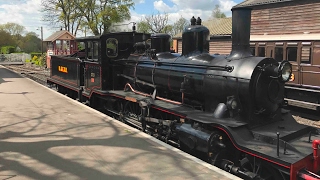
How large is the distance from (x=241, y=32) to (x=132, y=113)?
382cm

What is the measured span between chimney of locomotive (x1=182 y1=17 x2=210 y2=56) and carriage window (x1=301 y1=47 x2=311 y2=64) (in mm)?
7036

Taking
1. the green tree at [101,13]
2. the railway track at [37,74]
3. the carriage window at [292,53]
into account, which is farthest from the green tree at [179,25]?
the carriage window at [292,53]

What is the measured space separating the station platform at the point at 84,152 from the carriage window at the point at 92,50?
6.96 feet

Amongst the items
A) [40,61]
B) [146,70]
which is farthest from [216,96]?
[40,61]

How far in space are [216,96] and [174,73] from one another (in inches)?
53.4

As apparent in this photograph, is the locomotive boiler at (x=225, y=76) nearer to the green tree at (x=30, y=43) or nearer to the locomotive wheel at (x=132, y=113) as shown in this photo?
the locomotive wheel at (x=132, y=113)

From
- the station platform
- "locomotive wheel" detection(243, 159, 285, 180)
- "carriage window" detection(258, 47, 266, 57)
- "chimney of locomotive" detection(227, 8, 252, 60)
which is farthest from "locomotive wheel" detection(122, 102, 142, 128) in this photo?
"carriage window" detection(258, 47, 266, 57)

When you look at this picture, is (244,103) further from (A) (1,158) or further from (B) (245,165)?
(A) (1,158)

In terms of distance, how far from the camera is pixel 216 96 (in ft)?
17.8

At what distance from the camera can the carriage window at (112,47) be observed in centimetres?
863

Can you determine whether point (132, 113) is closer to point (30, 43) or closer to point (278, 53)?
point (278, 53)

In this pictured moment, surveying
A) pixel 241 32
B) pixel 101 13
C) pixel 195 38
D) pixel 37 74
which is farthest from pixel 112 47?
pixel 101 13

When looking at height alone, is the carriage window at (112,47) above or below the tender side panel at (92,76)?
above

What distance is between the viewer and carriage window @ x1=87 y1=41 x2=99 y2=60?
29.1 ft
